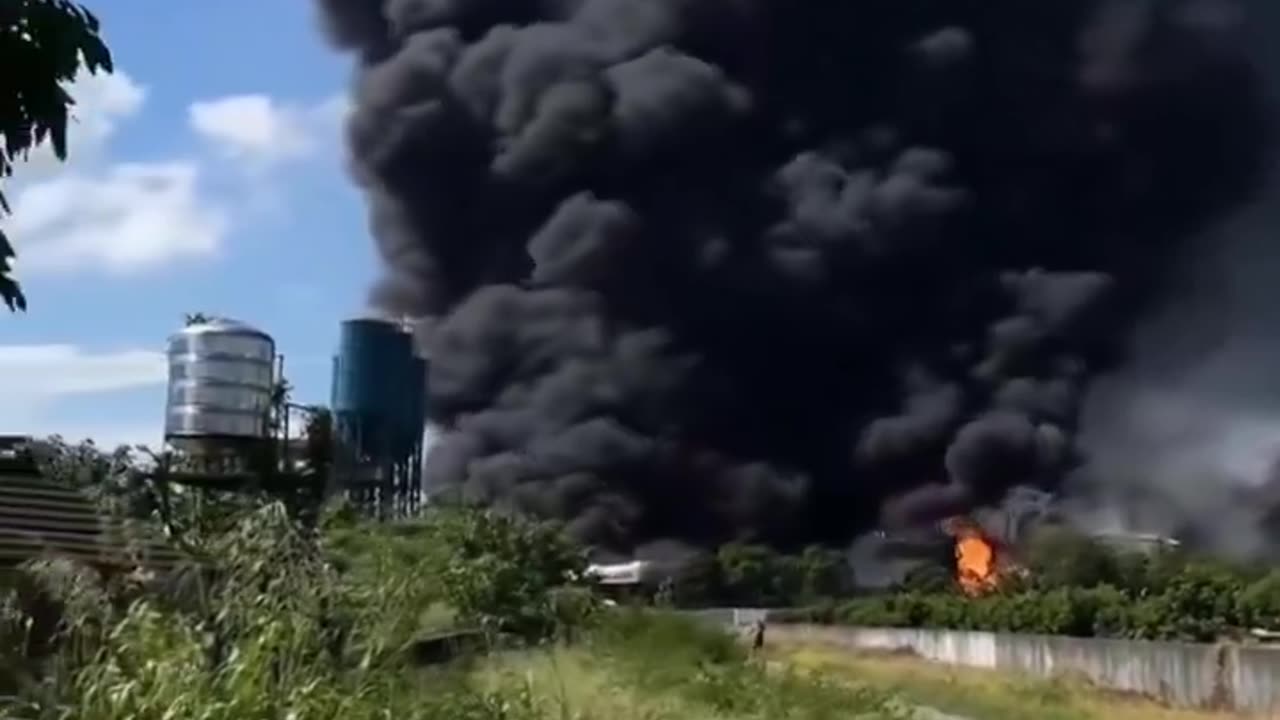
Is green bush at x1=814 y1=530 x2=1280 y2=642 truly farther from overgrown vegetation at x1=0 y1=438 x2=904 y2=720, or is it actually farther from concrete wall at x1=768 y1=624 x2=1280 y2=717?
overgrown vegetation at x1=0 y1=438 x2=904 y2=720

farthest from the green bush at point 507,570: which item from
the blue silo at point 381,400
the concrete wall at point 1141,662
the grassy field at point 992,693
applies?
the blue silo at point 381,400

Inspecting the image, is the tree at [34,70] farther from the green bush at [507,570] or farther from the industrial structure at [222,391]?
the industrial structure at [222,391]

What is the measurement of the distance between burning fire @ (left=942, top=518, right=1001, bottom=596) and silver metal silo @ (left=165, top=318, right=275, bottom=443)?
13184 mm

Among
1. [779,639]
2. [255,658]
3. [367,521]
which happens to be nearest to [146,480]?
[367,521]

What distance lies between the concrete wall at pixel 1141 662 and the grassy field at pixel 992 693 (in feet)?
0.93

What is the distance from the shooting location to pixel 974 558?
43.1 metres

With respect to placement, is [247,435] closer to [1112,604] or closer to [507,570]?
[507,570]

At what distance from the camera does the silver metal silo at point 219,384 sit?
30.4m

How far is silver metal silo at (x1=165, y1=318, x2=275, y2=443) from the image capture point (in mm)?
30438

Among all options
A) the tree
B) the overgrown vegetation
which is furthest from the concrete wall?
the tree

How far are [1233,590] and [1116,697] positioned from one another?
30.9 ft

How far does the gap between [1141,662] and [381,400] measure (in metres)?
21.9

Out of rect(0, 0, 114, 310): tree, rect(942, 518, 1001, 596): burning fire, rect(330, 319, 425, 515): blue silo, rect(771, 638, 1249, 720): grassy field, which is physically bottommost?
rect(771, 638, 1249, 720): grassy field

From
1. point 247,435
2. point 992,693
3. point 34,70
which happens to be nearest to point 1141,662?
point 992,693
